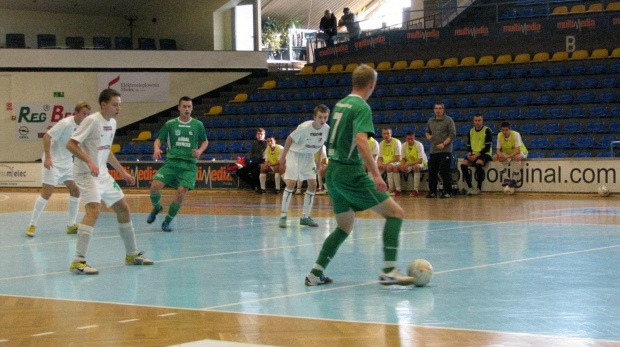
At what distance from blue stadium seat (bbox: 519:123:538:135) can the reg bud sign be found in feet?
58.6

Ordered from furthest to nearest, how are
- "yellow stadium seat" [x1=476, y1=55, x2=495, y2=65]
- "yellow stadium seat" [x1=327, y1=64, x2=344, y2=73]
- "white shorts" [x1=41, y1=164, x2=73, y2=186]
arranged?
"yellow stadium seat" [x1=327, y1=64, x2=344, y2=73]
"yellow stadium seat" [x1=476, y1=55, x2=495, y2=65]
"white shorts" [x1=41, y1=164, x2=73, y2=186]

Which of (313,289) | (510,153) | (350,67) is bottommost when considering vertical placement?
(313,289)

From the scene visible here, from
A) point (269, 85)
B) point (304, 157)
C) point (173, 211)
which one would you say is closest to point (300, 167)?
point (304, 157)

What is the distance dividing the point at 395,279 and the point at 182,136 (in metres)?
6.46

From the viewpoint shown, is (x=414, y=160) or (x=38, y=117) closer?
(x=414, y=160)

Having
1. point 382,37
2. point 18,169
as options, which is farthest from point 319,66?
point 18,169

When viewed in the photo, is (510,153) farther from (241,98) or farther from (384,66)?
(241,98)

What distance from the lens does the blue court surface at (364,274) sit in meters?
5.86

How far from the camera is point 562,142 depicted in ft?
→ 71.2

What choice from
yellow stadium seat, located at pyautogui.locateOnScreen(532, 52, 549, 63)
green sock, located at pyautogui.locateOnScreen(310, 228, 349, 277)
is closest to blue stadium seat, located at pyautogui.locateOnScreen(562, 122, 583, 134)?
yellow stadium seat, located at pyautogui.locateOnScreen(532, 52, 549, 63)

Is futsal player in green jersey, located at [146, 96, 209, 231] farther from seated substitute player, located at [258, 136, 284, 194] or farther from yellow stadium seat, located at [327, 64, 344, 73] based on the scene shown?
yellow stadium seat, located at [327, 64, 344, 73]

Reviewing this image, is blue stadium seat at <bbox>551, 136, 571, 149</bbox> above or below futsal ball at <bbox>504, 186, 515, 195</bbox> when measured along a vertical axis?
above

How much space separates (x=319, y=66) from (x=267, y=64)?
365cm

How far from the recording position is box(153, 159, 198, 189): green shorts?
1248 cm
